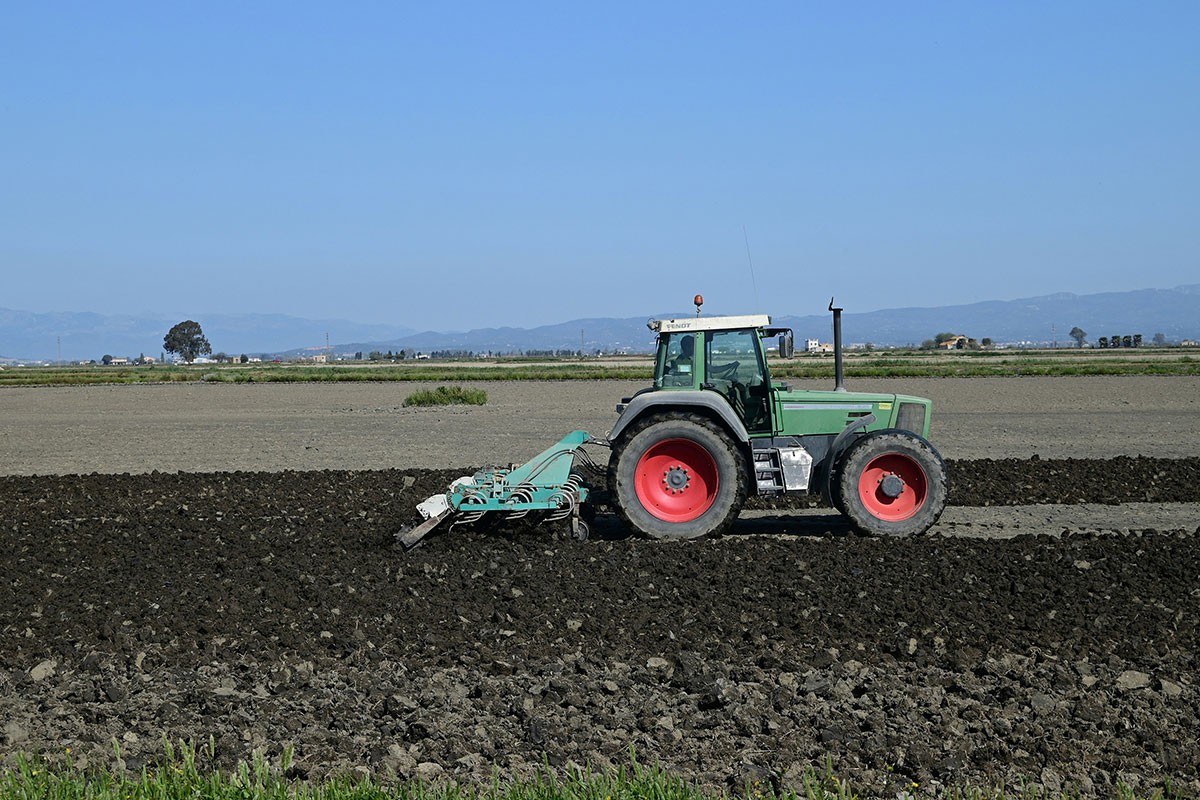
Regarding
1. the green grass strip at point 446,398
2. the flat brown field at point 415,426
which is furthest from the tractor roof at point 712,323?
the green grass strip at point 446,398

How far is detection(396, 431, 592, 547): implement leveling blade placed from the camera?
11.1 meters

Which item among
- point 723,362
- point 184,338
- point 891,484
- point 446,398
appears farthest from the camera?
point 184,338

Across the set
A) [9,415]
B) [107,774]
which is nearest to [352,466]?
[107,774]

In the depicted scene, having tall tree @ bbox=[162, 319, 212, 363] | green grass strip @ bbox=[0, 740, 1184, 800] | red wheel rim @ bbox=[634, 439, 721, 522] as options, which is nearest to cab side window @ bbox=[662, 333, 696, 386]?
red wheel rim @ bbox=[634, 439, 721, 522]

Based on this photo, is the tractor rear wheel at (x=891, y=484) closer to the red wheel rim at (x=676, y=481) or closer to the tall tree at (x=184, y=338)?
the red wheel rim at (x=676, y=481)

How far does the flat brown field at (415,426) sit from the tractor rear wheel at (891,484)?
8419 millimetres

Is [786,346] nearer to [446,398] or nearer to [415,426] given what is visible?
[415,426]

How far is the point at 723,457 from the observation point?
37.0ft

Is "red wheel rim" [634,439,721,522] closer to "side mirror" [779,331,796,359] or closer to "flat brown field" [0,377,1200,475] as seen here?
"side mirror" [779,331,796,359]

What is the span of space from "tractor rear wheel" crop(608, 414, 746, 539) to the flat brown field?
7.61 m

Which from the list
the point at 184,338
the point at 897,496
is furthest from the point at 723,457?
the point at 184,338

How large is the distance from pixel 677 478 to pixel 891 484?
2.01 meters

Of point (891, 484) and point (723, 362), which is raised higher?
point (723, 362)

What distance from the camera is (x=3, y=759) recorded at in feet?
19.7
